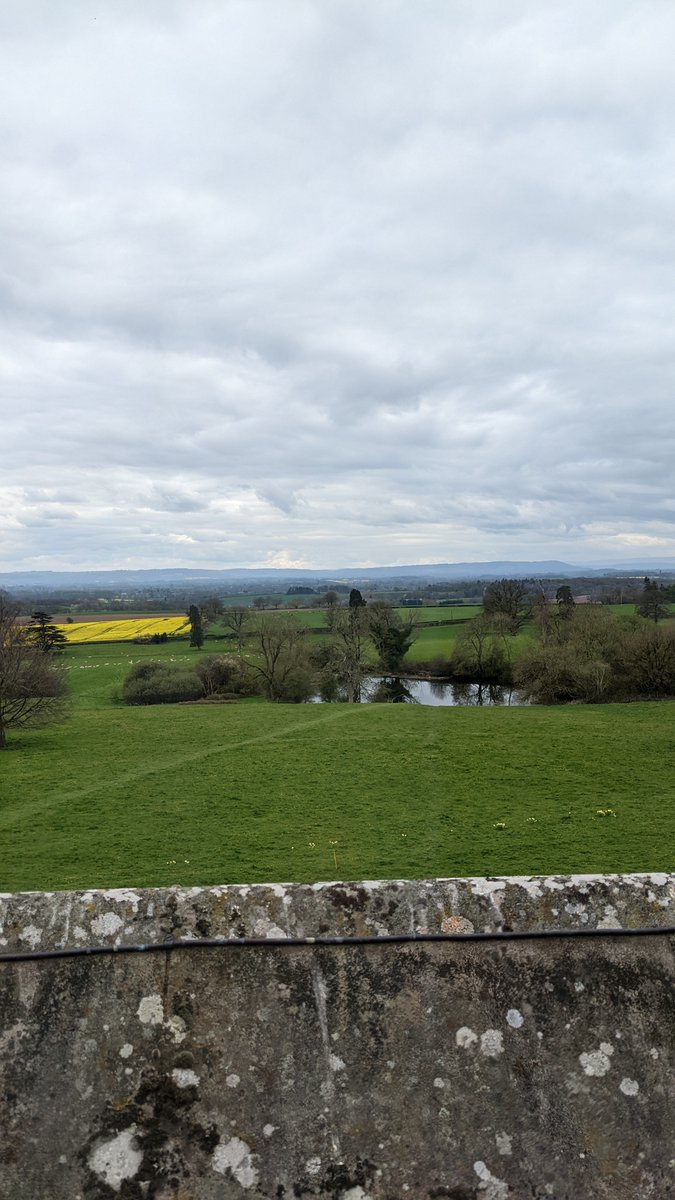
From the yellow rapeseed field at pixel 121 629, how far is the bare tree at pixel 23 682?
58246 mm

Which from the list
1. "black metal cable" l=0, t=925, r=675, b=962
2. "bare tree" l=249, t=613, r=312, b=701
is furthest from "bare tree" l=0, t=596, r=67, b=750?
"black metal cable" l=0, t=925, r=675, b=962

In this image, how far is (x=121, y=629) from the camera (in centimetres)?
10338

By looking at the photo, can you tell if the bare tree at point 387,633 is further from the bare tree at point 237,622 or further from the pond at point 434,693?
the bare tree at point 237,622

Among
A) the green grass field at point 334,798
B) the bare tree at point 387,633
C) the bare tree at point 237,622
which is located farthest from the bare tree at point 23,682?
the bare tree at point 387,633

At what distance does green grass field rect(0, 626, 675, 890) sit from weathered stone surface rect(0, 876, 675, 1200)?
472 inches

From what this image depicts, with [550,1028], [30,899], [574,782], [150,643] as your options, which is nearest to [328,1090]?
[550,1028]

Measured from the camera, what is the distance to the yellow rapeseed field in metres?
92.3

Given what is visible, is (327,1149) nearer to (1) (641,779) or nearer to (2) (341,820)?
(2) (341,820)

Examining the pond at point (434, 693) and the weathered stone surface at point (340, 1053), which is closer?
the weathered stone surface at point (340, 1053)

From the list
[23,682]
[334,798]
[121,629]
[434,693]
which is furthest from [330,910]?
[121,629]

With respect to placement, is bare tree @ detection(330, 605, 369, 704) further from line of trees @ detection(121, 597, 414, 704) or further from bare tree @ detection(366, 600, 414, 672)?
bare tree @ detection(366, 600, 414, 672)

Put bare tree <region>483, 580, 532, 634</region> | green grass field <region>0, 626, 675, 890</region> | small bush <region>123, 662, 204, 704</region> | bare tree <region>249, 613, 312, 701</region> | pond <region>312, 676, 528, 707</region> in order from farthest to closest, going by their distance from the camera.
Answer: bare tree <region>483, 580, 532, 634</region> → pond <region>312, 676, 528, 707</region> → bare tree <region>249, 613, 312, 701</region> → small bush <region>123, 662, 204, 704</region> → green grass field <region>0, 626, 675, 890</region>

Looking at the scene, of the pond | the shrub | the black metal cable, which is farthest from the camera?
the pond

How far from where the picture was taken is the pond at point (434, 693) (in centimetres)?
5688
